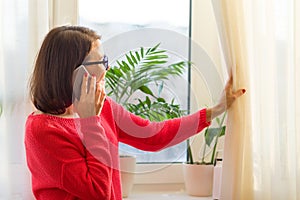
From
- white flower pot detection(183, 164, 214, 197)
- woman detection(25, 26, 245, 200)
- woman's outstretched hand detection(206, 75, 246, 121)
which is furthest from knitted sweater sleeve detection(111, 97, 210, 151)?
white flower pot detection(183, 164, 214, 197)

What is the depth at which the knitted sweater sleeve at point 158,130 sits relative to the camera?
1666 millimetres

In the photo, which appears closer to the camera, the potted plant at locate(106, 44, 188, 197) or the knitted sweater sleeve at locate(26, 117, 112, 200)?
the knitted sweater sleeve at locate(26, 117, 112, 200)

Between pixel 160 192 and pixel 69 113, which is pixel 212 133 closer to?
pixel 160 192

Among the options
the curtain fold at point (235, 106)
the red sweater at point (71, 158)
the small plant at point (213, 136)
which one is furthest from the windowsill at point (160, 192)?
the red sweater at point (71, 158)

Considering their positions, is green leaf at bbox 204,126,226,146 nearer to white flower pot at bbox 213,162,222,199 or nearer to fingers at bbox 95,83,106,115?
white flower pot at bbox 213,162,222,199

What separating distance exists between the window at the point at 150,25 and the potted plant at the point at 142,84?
0.13ft

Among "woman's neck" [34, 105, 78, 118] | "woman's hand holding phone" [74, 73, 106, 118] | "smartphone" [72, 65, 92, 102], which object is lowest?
"woman's neck" [34, 105, 78, 118]

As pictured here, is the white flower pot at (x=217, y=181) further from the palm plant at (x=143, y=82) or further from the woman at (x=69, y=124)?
the woman at (x=69, y=124)

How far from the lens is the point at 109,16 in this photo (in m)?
1.95

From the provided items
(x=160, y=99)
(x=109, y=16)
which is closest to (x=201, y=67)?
(x=160, y=99)

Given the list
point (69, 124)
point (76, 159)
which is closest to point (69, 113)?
point (69, 124)

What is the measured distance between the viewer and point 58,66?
1449 mm

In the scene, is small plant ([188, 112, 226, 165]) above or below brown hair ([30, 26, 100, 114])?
below

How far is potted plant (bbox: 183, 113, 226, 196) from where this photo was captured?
74.9 inches
